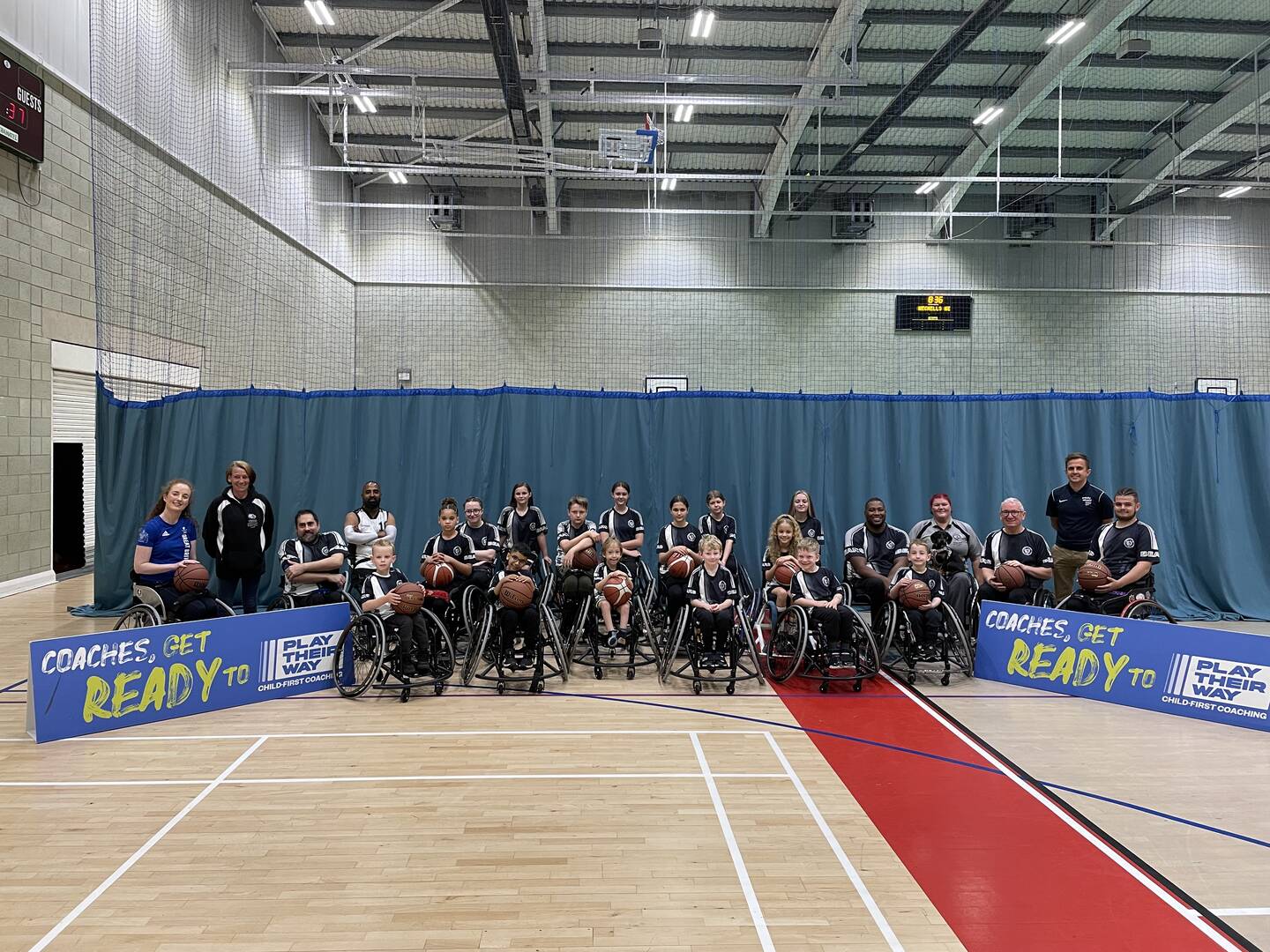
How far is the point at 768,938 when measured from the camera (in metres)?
2.58

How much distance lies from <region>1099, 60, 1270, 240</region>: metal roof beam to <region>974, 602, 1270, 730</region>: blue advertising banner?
897 centimetres

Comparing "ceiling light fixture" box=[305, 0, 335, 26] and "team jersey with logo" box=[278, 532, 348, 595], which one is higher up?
"ceiling light fixture" box=[305, 0, 335, 26]

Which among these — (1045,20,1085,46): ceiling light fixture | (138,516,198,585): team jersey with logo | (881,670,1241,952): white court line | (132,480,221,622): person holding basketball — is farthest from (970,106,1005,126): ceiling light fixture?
(138,516,198,585): team jersey with logo

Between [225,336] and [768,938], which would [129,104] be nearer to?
[225,336]

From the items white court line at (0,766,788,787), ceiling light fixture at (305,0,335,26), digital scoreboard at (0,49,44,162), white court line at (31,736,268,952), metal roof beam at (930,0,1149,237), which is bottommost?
white court line at (0,766,788,787)

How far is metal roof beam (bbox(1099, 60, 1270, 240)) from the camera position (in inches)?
423

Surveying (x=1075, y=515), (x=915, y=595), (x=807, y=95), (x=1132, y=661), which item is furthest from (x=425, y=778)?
(x=807, y=95)

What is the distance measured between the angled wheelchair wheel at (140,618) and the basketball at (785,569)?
4.35m

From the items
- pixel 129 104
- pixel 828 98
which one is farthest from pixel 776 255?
pixel 129 104

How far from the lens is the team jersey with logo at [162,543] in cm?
537

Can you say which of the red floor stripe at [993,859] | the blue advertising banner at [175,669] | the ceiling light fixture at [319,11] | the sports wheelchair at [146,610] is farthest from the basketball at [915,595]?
the ceiling light fixture at [319,11]

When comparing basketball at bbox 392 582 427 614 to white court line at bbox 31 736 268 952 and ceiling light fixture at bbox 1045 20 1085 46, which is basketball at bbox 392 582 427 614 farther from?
ceiling light fixture at bbox 1045 20 1085 46

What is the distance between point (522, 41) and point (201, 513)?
748 cm

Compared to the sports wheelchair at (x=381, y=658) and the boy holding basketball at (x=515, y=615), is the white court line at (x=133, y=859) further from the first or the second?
the boy holding basketball at (x=515, y=615)
